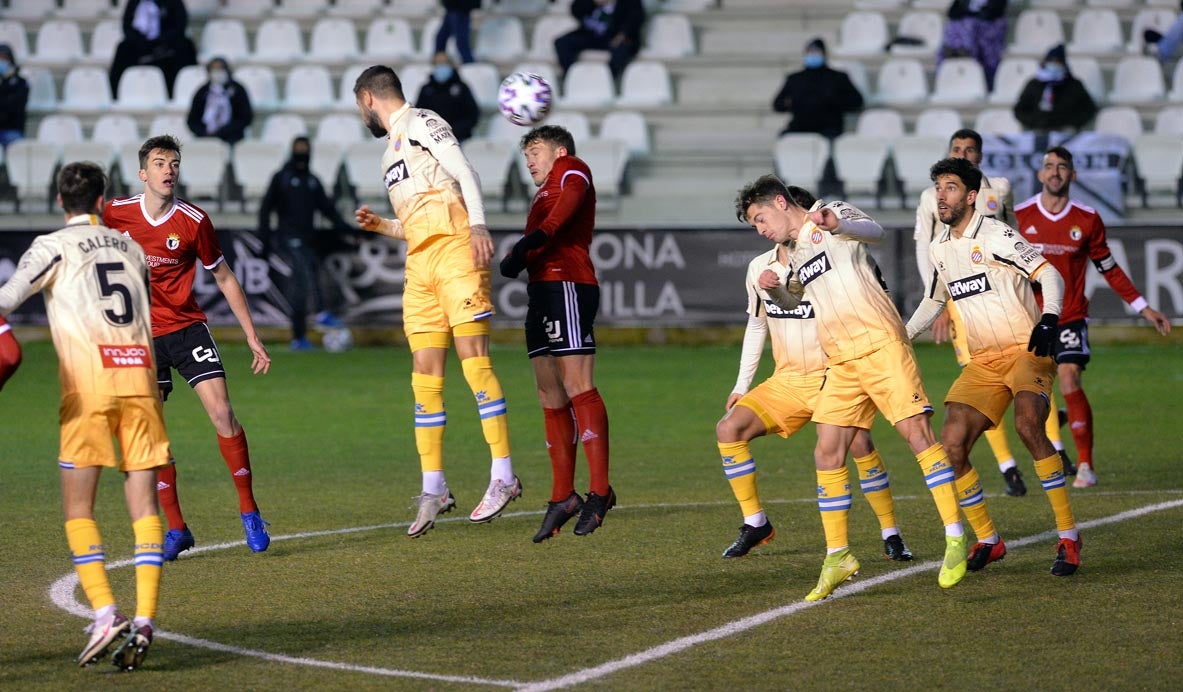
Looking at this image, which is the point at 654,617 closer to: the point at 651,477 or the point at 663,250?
the point at 651,477

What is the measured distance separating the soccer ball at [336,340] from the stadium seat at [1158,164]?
32.0ft

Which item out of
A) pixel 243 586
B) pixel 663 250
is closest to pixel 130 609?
pixel 243 586

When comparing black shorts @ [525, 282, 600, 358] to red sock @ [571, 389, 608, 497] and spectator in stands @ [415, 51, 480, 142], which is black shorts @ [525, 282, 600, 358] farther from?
spectator in stands @ [415, 51, 480, 142]

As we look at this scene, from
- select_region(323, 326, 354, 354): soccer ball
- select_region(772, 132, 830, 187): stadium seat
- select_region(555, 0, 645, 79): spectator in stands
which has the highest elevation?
select_region(555, 0, 645, 79): spectator in stands

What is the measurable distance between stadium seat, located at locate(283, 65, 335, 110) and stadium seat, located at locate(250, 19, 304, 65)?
903 millimetres

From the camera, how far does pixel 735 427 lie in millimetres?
8195

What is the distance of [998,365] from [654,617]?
2395 mm

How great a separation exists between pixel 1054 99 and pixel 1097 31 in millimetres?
3063

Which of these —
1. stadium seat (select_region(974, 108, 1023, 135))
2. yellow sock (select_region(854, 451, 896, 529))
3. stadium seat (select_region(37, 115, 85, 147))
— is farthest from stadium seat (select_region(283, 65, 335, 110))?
yellow sock (select_region(854, 451, 896, 529))

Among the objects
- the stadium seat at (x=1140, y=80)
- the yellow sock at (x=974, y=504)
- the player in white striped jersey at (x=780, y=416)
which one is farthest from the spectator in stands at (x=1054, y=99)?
the yellow sock at (x=974, y=504)

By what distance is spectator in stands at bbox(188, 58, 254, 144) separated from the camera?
21516 mm

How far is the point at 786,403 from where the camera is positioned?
8234mm

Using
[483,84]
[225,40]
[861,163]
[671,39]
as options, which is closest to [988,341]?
[861,163]

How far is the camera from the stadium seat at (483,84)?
2227 centimetres
